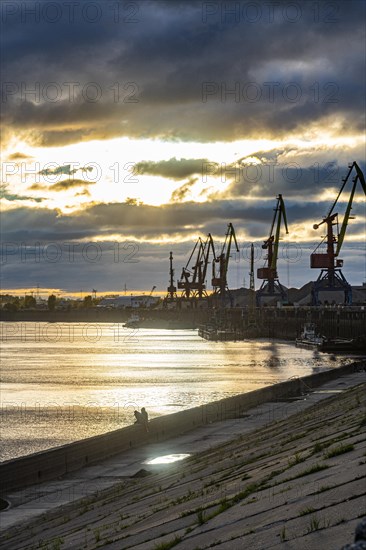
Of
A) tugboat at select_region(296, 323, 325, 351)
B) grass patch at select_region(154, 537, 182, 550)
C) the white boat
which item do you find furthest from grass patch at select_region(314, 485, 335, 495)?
the white boat

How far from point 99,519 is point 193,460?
7.45m

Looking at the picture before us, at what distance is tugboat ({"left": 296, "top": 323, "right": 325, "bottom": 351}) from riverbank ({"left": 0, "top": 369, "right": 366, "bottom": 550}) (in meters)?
78.5

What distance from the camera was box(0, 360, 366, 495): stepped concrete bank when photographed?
73.2ft

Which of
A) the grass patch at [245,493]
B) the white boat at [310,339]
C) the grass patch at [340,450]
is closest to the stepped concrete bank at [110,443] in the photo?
the grass patch at [245,493]

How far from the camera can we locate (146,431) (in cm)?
2873

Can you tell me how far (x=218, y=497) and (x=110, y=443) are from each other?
14.1m

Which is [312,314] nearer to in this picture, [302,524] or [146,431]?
[146,431]

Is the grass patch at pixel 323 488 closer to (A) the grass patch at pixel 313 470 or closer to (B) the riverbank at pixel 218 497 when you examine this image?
(B) the riverbank at pixel 218 497

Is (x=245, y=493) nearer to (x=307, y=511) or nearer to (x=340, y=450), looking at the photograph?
(x=340, y=450)

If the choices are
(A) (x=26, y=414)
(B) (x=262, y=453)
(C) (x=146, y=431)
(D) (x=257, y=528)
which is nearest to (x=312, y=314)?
(A) (x=26, y=414)

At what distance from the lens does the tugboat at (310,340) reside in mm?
105312

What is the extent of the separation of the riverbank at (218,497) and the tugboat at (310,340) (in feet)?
258

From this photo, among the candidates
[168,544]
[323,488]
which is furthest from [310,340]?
[168,544]

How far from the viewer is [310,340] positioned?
11306cm
